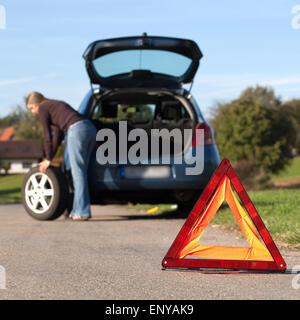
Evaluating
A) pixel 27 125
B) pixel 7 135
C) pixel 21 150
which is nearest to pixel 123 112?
pixel 27 125

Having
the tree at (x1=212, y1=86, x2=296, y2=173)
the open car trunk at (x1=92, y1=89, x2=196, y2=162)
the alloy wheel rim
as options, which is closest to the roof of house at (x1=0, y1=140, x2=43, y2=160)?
the tree at (x1=212, y1=86, x2=296, y2=173)

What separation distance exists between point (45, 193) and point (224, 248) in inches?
147

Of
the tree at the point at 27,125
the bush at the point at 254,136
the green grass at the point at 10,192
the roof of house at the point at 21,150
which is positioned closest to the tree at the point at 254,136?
the bush at the point at 254,136

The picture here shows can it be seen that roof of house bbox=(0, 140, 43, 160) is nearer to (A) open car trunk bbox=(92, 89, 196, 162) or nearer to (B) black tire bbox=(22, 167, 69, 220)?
(A) open car trunk bbox=(92, 89, 196, 162)

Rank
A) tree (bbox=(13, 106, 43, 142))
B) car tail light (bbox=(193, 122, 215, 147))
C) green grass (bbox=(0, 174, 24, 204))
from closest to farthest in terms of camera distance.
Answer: car tail light (bbox=(193, 122, 215, 147)) → green grass (bbox=(0, 174, 24, 204)) → tree (bbox=(13, 106, 43, 142))

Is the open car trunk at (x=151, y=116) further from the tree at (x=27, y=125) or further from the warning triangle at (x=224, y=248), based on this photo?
the tree at (x=27, y=125)

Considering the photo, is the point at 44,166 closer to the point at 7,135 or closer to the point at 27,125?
the point at 27,125

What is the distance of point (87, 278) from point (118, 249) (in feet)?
4.42

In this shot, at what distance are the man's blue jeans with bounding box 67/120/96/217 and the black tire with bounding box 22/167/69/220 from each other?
17 cm

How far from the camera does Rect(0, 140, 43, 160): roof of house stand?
108438mm

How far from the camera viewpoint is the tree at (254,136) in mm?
55688

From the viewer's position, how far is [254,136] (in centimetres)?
5616

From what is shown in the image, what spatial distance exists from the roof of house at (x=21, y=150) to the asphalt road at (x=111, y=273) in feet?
337
